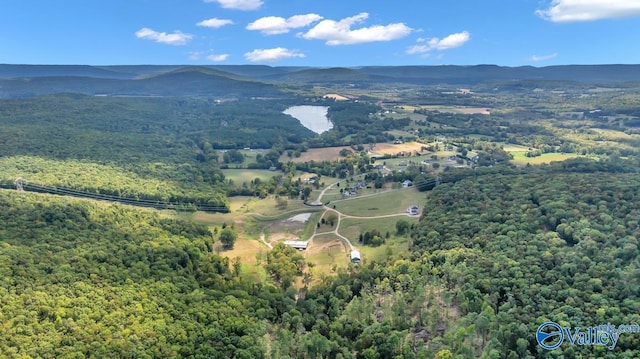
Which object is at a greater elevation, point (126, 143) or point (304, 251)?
point (126, 143)

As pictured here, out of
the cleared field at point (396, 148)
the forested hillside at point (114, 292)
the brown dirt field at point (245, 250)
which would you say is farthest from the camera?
the cleared field at point (396, 148)

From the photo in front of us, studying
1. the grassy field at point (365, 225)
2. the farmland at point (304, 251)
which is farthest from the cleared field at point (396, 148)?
the grassy field at point (365, 225)

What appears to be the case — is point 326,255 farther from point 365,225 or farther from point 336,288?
Answer: point 336,288

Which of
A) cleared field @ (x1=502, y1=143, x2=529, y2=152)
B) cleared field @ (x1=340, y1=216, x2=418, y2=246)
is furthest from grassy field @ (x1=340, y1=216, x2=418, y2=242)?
cleared field @ (x1=502, y1=143, x2=529, y2=152)

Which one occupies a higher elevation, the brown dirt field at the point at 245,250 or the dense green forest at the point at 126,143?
the dense green forest at the point at 126,143

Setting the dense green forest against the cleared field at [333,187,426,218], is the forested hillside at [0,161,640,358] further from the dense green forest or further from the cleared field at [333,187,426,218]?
the dense green forest

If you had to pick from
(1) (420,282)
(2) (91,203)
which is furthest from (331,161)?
(1) (420,282)

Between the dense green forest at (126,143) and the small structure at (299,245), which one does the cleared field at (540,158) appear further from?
the small structure at (299,245)

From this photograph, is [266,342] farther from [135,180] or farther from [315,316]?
[135,180]

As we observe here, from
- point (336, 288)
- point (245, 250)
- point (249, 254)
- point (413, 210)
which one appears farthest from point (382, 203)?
point (336, 288)
